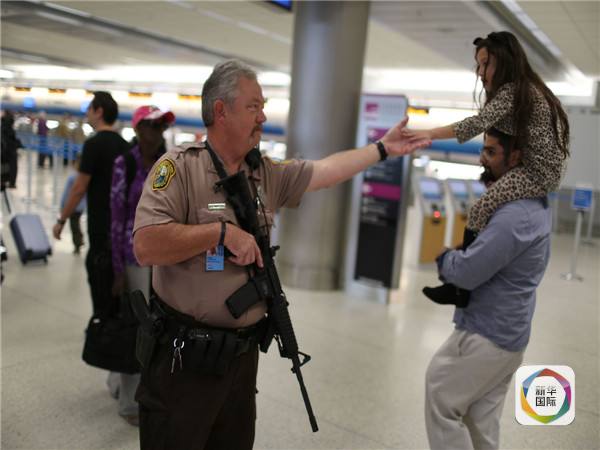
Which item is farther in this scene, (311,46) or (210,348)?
(311,46)

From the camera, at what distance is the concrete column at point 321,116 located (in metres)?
5.81

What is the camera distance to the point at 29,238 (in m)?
6.18

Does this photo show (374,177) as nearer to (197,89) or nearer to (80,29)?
(80,29)

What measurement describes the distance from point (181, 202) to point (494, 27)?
838 centimetres

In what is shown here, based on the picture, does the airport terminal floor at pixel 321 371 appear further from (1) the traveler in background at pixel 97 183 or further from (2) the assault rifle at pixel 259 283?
(2) the assault rifle at pixel 259 283

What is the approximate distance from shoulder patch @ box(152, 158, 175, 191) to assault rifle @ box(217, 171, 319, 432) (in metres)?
0.14

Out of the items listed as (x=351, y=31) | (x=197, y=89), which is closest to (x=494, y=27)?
(x=351, y=31)

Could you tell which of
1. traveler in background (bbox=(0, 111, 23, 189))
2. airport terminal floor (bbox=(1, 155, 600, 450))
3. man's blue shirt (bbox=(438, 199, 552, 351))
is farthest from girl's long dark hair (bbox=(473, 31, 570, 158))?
traveler in background (bbox=(0, 111, 23, 189))

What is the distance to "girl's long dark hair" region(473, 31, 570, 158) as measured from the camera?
188 cm

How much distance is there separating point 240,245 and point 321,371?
8.25 ft

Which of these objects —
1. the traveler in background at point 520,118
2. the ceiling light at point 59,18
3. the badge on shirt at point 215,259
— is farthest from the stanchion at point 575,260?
the ceiling light at point 59,18

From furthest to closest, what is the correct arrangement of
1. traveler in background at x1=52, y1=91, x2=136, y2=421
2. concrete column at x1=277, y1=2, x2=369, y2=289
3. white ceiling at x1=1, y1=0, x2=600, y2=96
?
white ceiling at x1=1, y1=0, x2=600, y2=96, concrete column at x1=277, y1=2, x2=369, y2=289, traveler in background at x1=52, y1=91, x2=136, y2=421

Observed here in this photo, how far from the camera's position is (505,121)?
1932 mm

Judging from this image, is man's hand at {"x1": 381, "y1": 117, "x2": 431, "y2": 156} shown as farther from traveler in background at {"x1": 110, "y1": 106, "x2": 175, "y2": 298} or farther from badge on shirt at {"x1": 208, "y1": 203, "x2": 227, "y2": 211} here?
traveler in background at {"x1": 110, "y1": 106, "x2": 175, "y2": 298}
